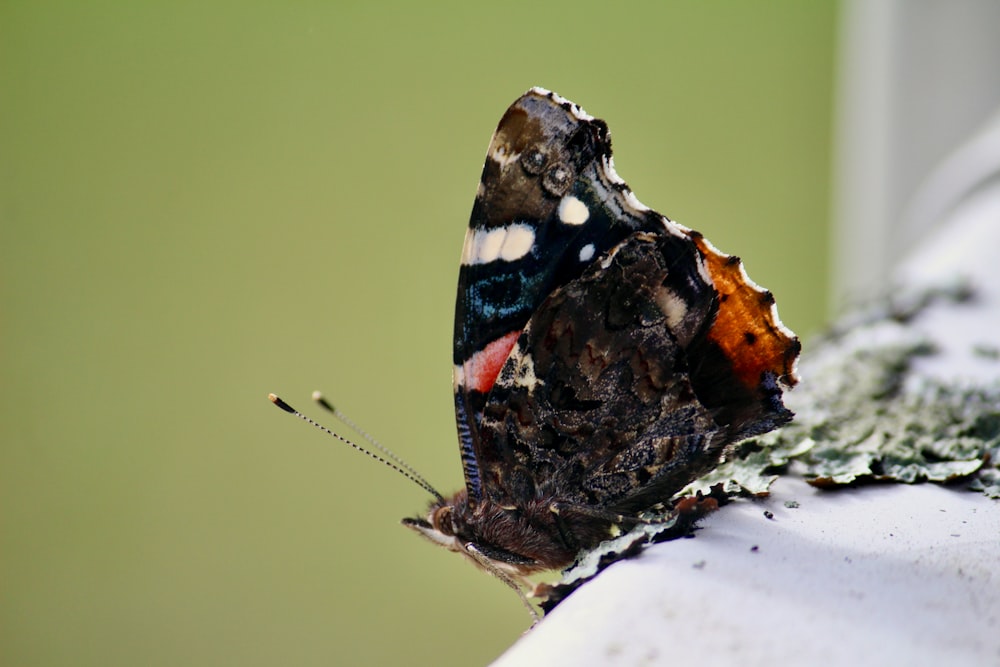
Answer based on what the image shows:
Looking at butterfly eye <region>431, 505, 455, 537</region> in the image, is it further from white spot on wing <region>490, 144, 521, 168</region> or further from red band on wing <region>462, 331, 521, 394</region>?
white spot on wing <region>490, 144, 521, 168</region>

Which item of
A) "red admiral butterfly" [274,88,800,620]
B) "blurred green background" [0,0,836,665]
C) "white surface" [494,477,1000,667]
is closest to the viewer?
"white surface" [494,477,1000,667]

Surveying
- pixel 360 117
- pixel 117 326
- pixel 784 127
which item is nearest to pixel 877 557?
pixel 360 117

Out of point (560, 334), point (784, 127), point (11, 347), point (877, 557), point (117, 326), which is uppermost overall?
point (784, 127)

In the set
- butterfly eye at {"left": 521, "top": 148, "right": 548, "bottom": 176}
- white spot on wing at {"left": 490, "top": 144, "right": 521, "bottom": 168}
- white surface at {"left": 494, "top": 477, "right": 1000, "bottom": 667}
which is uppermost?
butterfly eye at {"left": 521, "top": 148, "right": 548, "bottom": 176}

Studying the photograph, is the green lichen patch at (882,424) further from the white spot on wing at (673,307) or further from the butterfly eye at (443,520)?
the butterfly eye at (443,520)

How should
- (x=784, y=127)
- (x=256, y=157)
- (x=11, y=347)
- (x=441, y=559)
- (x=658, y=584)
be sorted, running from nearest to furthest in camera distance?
1. (x=658, y=584)
2. (x=11, y=347)
3. (x=256, y=157)
4. (x=441, y=559)
5. (x=784, y=127)

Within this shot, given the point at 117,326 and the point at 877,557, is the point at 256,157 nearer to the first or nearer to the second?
the point at 117,326

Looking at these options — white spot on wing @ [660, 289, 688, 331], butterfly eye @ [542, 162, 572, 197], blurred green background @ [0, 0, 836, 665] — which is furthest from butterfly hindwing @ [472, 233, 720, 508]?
blurred green background @ [0, 0, 836, 665]
